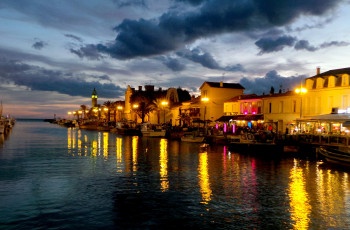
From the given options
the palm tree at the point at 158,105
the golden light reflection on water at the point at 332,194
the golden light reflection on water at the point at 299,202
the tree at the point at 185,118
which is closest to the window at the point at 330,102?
the golden light reflection on water at the point at 332,194

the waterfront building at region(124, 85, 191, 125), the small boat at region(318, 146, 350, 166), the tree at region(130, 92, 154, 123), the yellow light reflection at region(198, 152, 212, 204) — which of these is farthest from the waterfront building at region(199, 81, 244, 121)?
the small boat at region(318, 146, 350, 166)

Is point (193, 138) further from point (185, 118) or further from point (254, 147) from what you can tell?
point (185, 118)

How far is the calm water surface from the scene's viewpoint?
15594 millimetres

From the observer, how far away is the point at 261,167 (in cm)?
3303

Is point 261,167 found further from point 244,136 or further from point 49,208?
point 49,208

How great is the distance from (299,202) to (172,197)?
7486 mm

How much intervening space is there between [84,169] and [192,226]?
18.3m

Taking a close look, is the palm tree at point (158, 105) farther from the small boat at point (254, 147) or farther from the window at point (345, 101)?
the window at point (345, 101)

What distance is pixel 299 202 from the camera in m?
19.2

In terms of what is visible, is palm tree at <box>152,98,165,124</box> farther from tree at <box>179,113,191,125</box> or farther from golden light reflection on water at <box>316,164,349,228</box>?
golden light reflection on water at <box>316,164,349,228</box>

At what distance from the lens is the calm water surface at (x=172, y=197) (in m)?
15.6

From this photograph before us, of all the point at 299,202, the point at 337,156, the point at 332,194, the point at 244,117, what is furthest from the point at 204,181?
the point at 244,117

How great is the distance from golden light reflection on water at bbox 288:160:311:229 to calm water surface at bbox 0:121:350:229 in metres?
0.05

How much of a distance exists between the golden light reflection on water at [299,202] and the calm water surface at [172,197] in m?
0.05
